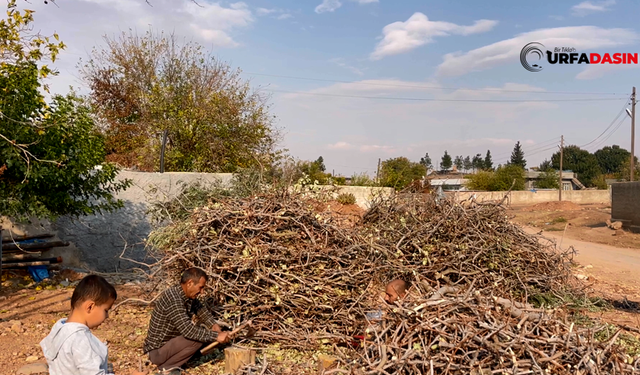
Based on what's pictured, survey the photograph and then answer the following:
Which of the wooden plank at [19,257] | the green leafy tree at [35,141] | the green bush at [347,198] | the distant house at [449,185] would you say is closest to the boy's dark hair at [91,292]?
the green leafy tree at [35,141]

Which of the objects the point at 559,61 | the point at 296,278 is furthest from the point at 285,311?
the point at 559,61

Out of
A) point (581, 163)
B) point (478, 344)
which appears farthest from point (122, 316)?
point (581, 163)

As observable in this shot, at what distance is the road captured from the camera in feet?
29.7

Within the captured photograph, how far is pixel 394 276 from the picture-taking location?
6.16 m

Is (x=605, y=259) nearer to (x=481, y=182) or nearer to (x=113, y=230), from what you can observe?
(x=113, y=230)

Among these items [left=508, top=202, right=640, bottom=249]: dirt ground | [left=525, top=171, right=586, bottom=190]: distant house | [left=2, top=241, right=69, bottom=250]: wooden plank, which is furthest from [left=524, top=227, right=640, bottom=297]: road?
[left=525, top=171, right=586, bottom=190]: distant house

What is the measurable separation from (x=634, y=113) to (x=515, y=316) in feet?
113

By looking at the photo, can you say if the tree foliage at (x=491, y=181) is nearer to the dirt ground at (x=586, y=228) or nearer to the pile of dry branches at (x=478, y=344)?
the dirt ground at (x=586, y=228)

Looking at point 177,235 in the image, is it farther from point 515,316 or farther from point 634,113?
point 634,113

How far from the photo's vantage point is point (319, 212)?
5.79m

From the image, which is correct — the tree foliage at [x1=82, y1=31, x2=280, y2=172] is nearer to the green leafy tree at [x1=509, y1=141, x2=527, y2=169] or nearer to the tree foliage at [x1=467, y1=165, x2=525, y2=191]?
the tree foliage at [x1=467, y1=165, x2=525, y2=191]

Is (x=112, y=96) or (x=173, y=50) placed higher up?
(x=173, y=50)

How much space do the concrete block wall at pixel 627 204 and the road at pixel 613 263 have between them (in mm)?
2098

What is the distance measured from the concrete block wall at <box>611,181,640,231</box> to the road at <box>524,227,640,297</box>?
210 cm
